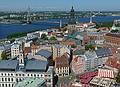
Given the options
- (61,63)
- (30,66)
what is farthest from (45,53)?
(30,66)

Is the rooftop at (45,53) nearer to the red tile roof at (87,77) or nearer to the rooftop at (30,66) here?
the red tile roof at (87,77)

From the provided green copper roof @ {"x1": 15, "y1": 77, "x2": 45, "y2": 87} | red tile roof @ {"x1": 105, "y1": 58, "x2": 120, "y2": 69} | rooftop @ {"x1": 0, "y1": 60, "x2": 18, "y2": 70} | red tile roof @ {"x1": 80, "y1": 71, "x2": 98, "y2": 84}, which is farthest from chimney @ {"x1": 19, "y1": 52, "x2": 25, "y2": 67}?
red tile roof @ {"x1": 105, "y1": 58, "x2": 120, "y2": 69}

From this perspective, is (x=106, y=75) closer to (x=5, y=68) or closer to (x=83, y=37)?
(x=5, y=68)

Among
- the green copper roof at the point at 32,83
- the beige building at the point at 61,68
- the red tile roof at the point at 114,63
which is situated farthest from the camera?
the beige building at the point at 61,68

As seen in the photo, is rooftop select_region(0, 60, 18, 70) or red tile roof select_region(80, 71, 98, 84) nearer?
rooftop select_region(0, 60, 18, 70)

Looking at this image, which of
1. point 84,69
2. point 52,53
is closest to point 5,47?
point 52,53

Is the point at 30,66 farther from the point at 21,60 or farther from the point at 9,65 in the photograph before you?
the point at 9,65

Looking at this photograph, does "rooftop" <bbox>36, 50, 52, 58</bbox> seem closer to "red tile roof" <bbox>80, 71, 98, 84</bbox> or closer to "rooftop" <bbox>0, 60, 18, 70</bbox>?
"red tile roof" <bbox>80, 71, 98, 84</bbox>

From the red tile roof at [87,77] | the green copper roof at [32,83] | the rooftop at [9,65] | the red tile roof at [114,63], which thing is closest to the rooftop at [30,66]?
the rooftop at [9,65]

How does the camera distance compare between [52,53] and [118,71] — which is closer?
[118,71]

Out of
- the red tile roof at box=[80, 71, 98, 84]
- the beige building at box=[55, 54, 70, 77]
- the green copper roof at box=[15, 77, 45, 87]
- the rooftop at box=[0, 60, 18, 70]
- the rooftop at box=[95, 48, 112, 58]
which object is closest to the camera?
the green copper roof at box=[15, 77, 45, 87]

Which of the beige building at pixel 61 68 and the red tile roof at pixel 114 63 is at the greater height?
the red tile roof at pixel 114 63
